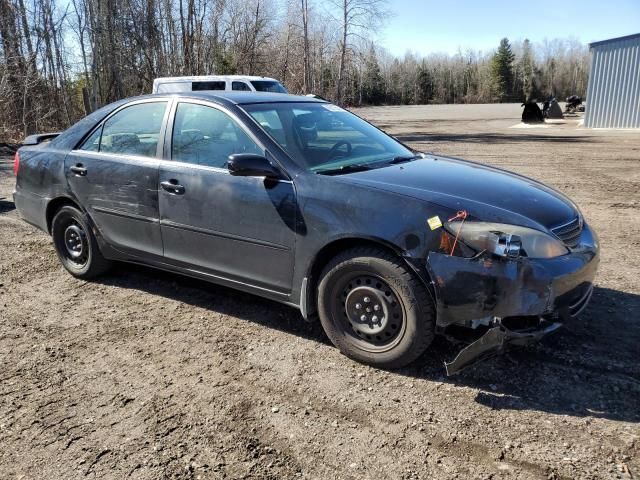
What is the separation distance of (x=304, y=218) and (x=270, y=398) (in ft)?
3.71

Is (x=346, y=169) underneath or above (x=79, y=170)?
above

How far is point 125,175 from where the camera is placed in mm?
4359

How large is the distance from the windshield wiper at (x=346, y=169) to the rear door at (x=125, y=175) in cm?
142

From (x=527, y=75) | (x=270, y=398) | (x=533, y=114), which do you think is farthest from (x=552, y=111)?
(x=527, y=75)

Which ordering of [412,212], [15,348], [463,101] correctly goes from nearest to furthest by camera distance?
[412,212], [15,348], [463,101]

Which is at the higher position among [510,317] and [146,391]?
[510,317]

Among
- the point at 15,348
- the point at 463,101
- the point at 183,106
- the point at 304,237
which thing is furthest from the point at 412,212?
the point at 463,101

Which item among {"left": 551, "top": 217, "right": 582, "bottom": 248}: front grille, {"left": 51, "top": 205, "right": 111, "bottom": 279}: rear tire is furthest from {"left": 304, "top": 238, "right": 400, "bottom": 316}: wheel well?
{"left": 51, "top": 205, "right": 111, "bottom": 279}: rear tire

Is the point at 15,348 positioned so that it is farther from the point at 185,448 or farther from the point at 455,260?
the point at 455,260

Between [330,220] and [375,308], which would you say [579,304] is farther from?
[330,220]

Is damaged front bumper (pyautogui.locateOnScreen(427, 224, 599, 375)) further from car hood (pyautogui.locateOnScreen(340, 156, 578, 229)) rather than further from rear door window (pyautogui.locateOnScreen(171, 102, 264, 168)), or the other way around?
rear door window (pyautogui.locateOnScreen(171, 102, 264, 168))

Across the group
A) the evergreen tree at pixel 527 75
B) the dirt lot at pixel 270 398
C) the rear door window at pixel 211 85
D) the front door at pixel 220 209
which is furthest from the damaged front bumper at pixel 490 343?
the evergreen tree at pixel 527 75

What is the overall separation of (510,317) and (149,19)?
28.4m

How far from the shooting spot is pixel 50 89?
2289cm
